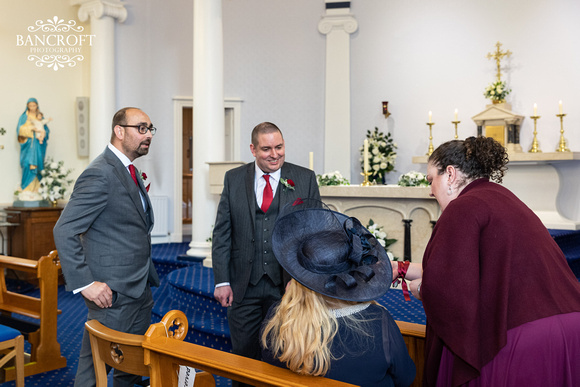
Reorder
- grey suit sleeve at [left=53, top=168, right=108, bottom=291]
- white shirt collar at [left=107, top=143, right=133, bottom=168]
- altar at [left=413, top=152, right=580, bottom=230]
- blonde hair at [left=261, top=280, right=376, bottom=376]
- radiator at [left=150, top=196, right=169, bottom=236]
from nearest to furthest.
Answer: blonde hair at [left=261, top=280, right=376, bottom=376] → grey suit sleeve at [left=53, top=168, right=108, bottom=291] → white shirt collar at [left=107, top=143, right=133, bottom=168] → altar at [left=413, top=152, right=580, bottom=230] → radiator at [left=150, top=196, right=169, bottom=236]

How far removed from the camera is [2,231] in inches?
324

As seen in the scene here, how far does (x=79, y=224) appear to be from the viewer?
258 cm

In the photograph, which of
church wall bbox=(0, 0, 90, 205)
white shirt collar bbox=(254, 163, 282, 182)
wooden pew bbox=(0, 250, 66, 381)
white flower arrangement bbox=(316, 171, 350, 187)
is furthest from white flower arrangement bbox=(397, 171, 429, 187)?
church wall bbox=(0, 0, 90, 205)

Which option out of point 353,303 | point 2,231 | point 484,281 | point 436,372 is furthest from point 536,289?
point 2,231

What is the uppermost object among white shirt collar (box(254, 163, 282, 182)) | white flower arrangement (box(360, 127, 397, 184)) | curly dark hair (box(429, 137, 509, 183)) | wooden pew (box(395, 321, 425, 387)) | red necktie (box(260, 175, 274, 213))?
white flower arrangement (box(360, 127, 397, 184))

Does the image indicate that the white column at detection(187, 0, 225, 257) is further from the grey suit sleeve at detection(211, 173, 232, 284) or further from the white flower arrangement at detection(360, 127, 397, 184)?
the grey suit sleeve at detection(211, 173, 232, 284)

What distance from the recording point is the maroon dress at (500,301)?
1.80 meters

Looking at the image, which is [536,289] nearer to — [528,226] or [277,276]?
[528,226]

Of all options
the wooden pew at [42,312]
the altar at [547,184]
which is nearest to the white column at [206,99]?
the wooden pew at [42,312]

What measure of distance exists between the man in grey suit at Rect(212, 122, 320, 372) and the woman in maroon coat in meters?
1.14

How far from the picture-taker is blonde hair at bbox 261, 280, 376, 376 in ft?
5.59

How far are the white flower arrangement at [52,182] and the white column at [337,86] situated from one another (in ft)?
14.7

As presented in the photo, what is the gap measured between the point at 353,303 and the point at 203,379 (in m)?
0.99

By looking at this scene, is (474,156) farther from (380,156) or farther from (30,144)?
(30,144)
